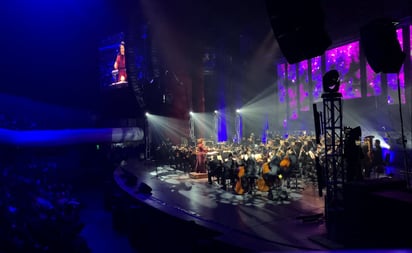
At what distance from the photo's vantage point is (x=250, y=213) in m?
7.22

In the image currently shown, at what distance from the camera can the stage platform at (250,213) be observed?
515 centimetres

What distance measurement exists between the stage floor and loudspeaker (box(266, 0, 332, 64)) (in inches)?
122

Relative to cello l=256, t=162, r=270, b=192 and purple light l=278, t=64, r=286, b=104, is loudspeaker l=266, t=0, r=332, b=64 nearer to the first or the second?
cello l=256, t=162, r=270, b=192

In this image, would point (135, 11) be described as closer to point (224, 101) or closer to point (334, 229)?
point (224, 101)

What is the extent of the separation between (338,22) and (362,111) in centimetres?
497

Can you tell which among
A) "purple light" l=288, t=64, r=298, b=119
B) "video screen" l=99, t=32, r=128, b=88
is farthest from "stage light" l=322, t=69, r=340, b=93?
"purple light" l=288, t=64, r=298, b=119

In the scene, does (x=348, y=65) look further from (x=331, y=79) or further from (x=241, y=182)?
(x=331, y=79)

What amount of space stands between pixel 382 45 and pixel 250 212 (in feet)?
17.0

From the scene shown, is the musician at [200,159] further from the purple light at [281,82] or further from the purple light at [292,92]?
the purple light at [281,82]

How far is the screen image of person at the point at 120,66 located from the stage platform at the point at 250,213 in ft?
29.0

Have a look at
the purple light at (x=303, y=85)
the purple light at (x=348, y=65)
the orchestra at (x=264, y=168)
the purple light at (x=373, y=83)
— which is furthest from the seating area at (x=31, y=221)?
the purple light at (x=303, y=85)

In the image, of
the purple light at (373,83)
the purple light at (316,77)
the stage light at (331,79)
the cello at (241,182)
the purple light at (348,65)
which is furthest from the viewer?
the purple light at (316,77)

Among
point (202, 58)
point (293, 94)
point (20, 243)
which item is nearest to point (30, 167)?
point (20, 243)

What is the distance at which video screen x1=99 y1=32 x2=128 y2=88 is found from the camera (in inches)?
706
